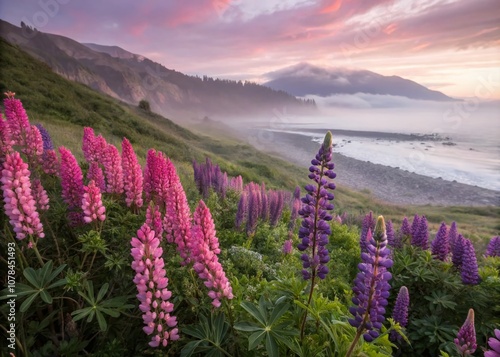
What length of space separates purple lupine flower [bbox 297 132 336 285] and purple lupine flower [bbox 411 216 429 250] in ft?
13.6

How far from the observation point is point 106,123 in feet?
79.9

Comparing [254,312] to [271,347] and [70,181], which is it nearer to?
[271,347]

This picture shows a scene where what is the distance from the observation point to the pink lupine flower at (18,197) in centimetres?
269

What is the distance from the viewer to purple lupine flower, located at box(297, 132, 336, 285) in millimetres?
2490

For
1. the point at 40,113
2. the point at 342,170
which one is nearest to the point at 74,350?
the point at 40,113

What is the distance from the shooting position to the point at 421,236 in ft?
19.0

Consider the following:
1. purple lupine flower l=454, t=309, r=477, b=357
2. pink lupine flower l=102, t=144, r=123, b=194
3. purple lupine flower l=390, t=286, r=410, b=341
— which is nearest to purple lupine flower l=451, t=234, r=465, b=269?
purple lupine flower l=390, t=286, r=410, b=341

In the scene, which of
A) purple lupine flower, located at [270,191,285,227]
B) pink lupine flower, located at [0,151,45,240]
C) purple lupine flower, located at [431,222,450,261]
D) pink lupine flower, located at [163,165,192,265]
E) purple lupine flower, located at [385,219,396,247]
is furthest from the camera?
purple lupine flower, located at [270,191,285,227]

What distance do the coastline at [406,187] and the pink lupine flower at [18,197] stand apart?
41763 mm

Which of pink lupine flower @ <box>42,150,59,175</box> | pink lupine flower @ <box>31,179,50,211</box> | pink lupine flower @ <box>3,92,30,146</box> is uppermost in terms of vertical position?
pink lupine flower @ <box>3,92,30,146</box>

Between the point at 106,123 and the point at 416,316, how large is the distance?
24909 mm

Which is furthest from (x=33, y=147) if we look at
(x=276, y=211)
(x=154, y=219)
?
(x=276, y=211)

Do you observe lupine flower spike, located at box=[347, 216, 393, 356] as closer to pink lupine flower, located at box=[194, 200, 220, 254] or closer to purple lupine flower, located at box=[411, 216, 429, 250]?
pink lupine flower, located at box=[194, 200, 220, 254]

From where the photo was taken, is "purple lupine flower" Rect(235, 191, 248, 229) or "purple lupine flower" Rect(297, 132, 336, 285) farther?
"purple lupine flower" Rect(235, 191, 248, 229)
